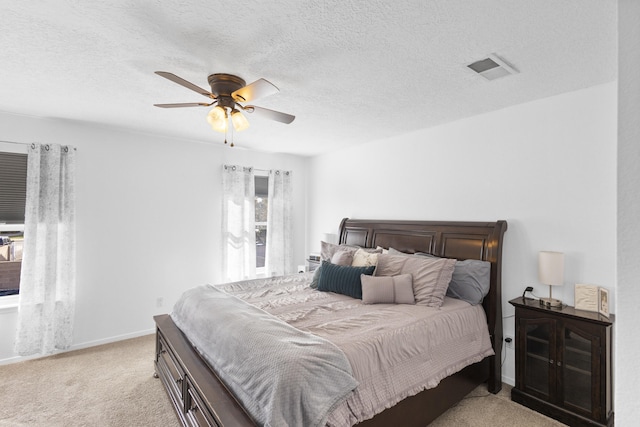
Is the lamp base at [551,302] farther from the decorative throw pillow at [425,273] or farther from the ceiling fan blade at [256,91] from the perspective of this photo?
the ceiling fan blade at [256,91]

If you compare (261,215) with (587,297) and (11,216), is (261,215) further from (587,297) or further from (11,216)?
(587,297)

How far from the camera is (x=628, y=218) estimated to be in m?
1.22

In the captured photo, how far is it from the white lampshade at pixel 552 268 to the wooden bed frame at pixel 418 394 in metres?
0.36

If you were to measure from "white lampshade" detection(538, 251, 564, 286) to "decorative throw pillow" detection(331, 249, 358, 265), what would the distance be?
168 cm

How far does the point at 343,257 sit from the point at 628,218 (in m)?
2.39

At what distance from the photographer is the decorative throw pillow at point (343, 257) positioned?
3.33m

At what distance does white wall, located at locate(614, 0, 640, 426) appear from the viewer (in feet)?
3.92

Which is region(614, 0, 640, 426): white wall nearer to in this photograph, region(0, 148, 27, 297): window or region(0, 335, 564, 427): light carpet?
region(0, 335, 564, 427): light carpet

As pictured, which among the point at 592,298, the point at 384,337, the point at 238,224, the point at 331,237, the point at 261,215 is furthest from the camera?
the point at 261,215

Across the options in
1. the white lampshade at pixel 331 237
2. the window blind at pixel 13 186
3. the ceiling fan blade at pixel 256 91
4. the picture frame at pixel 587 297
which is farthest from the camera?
the white lampshade at pixel 331 237

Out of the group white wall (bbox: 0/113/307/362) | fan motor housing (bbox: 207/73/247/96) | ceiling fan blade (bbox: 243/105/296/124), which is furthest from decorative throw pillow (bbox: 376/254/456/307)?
white wall (bbox: 0/113/307/362)

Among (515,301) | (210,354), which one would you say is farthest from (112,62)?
(515,301)

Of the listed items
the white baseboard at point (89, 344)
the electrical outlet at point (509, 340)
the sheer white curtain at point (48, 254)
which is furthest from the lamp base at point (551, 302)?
the sheer white curtain at point (48, 254)

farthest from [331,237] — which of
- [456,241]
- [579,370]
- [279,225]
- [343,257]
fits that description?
[579,370]
